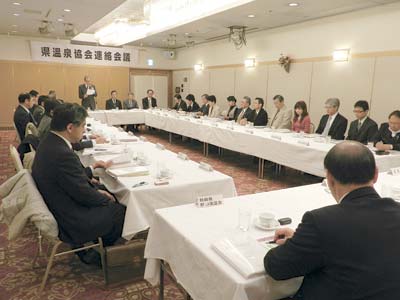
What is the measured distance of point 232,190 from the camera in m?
2.76

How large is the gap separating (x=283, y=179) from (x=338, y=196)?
4.28 m

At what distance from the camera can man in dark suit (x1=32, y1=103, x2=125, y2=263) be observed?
7.18 feet

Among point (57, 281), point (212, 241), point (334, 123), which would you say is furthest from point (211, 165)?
point (212, 241)

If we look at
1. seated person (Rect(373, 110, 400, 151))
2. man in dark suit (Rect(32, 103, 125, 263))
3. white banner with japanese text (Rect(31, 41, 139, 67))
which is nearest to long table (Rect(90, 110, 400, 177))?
seated person (Rect(373, 110, 400, 151))

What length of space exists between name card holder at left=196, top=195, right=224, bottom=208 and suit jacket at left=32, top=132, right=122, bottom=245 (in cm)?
80

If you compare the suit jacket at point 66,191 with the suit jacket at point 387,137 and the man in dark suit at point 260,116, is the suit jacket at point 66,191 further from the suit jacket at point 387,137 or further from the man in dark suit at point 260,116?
the man in dark suit at point 260,116

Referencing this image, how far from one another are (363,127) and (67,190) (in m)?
4.22

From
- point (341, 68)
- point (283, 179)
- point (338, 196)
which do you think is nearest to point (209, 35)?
point (341, 68)

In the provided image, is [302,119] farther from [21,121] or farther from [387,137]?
[21,121]

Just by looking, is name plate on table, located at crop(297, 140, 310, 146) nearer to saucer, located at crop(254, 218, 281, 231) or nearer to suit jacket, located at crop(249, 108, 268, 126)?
suit jacket, located at crop(249, 108, 268, 126)

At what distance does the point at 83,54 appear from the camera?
462 inches

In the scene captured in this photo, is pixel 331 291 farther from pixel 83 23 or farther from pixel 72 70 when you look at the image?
pixel 72 70

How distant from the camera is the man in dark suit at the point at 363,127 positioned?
4684 millimetres

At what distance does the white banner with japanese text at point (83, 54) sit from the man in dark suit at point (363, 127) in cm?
973
